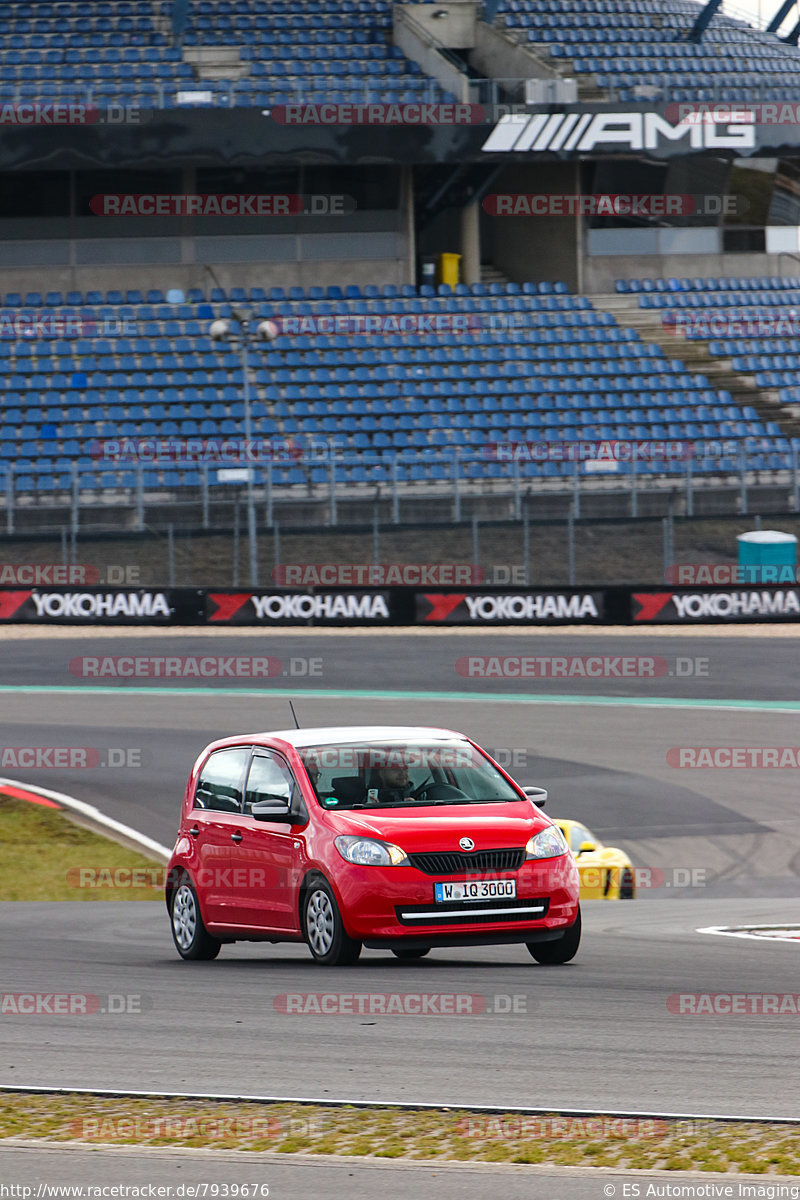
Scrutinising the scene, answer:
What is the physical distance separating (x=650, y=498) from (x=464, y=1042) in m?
25.3

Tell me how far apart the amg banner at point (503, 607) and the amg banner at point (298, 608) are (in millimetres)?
781

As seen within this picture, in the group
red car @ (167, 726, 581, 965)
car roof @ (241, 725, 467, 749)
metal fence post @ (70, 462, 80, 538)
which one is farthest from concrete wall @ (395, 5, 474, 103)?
red car @ (167, 726, 581, 965)

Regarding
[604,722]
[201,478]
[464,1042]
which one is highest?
[201,478]

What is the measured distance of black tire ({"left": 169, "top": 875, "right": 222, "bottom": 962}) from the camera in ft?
31.2

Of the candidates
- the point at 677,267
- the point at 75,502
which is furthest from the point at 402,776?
the point at 677,267

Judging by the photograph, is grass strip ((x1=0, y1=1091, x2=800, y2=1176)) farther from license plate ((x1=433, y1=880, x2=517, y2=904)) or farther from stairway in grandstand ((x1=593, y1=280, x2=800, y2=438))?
stairway in grandstand ((x1=593, y1=280, x2=800, y2=438))

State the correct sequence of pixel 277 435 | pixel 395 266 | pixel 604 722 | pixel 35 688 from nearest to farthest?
pixel 604 722, pixel 35 688, pixel 277 435, pixel 395 266

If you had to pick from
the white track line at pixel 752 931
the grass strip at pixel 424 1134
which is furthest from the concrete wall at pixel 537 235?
the grass strip at pixel 424 1134

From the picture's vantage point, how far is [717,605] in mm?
27484

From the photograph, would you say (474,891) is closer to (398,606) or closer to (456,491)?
(398,606)

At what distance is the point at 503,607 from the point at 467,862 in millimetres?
19371

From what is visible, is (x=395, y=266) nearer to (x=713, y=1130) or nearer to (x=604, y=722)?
(x=604, y=722)

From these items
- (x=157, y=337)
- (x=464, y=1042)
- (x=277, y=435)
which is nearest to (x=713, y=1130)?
(x=464, y=1042)

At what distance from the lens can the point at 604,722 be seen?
74.1 feet
